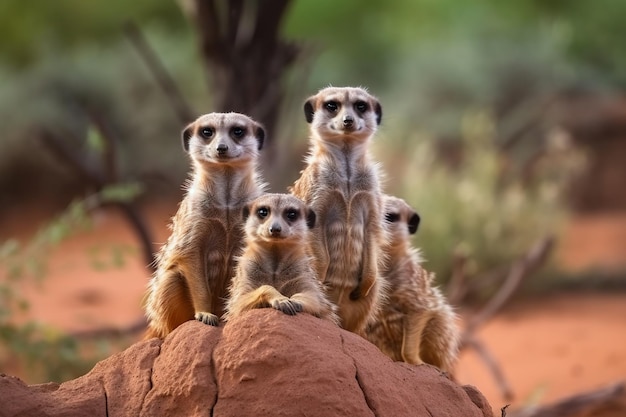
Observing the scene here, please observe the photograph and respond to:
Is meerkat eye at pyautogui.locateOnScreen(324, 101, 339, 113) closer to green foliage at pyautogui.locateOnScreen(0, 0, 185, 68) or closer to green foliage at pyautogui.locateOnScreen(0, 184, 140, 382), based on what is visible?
green foliage at pyautogui.locateOnScreen(0, 184, 140, 382)

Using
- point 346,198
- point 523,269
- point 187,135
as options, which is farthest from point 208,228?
point 523,269

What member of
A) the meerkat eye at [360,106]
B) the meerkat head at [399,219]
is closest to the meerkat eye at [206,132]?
the meerkat eye at [360,106]

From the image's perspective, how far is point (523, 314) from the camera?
830 centimetres

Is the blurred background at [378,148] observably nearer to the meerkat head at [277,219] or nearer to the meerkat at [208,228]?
the meerkat at [208,228]

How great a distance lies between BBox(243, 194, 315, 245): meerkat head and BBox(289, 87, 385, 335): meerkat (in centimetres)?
26

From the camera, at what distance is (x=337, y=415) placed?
247 cm

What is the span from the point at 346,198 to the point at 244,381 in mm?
917

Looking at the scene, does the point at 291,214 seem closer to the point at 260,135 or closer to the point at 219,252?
the point at 219,252

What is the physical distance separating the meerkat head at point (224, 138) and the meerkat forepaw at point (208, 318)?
0.50 meters

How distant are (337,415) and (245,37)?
3.94 metres

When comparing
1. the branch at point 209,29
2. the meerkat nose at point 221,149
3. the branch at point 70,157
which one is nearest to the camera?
the meerkat nose at point 221,149

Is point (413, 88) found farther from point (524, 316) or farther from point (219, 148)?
point (219, 148)

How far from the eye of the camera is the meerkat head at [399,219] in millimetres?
3680

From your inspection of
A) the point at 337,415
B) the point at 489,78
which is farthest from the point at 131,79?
the point at 337,415
